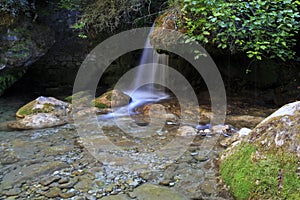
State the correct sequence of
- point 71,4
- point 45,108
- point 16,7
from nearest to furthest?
point 45,108, point 16,7, point 71,4

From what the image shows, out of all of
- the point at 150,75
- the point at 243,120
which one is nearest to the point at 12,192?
the point at 243,120

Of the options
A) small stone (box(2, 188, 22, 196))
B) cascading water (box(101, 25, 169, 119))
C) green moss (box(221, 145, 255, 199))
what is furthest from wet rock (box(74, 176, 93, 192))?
cascading water (box(101, 25, 169, 119))

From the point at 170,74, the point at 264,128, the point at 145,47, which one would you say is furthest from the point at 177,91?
the point at 264,128

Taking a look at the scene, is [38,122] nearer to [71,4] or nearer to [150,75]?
[71,4]

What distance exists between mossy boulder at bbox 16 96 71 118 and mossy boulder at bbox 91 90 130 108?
81cm

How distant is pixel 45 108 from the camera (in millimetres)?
5938

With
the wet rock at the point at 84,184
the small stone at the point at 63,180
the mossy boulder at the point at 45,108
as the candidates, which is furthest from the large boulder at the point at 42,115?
the wet rock at the point at 84,184

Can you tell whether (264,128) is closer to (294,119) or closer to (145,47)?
(294,119)

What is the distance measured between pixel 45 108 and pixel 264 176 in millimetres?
5032

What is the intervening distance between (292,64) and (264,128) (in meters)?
4.90

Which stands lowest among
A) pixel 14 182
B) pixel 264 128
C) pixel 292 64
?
pixel 14 182

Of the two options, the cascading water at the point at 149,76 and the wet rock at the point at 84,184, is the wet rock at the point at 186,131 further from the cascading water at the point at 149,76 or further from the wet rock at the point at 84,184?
the cascading water at the point at 149,76

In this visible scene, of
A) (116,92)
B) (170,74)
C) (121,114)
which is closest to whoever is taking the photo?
(121,114)

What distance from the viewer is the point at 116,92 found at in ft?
23.7
